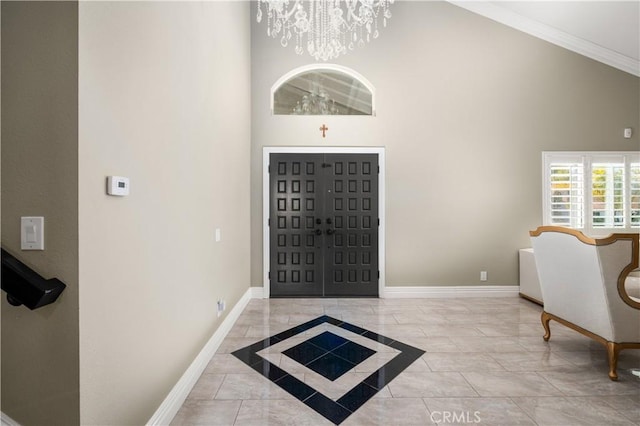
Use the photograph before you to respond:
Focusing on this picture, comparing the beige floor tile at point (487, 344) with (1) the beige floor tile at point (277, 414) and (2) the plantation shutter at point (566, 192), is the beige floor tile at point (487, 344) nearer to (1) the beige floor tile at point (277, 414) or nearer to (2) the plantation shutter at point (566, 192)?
(1) the beige floor tile at point (277, 414)

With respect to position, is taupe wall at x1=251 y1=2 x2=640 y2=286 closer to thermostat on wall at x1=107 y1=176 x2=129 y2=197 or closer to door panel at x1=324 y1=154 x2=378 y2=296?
door panel at x1=324 y1=154 x2=378 y2=296

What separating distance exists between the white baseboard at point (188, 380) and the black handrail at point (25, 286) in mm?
1003

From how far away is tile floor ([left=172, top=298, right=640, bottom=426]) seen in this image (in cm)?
181

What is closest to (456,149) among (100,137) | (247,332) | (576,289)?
(576,289)

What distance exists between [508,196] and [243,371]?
4372 millimetres

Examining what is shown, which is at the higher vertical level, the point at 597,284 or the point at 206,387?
the point at 597,284

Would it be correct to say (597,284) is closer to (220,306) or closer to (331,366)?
(331,366)

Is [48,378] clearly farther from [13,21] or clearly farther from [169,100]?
[169,100]

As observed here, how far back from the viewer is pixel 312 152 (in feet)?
13.9

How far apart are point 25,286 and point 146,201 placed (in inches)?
25.6

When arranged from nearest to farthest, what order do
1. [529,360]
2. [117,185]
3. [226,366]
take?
[117,185] < [226,366] < [529,360]

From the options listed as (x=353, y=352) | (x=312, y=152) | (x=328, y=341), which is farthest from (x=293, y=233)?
(x=353, y=352)

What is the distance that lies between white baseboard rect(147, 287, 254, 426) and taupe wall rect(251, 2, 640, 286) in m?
1.47

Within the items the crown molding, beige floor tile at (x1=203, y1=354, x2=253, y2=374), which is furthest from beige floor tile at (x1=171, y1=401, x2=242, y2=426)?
the crown molding
